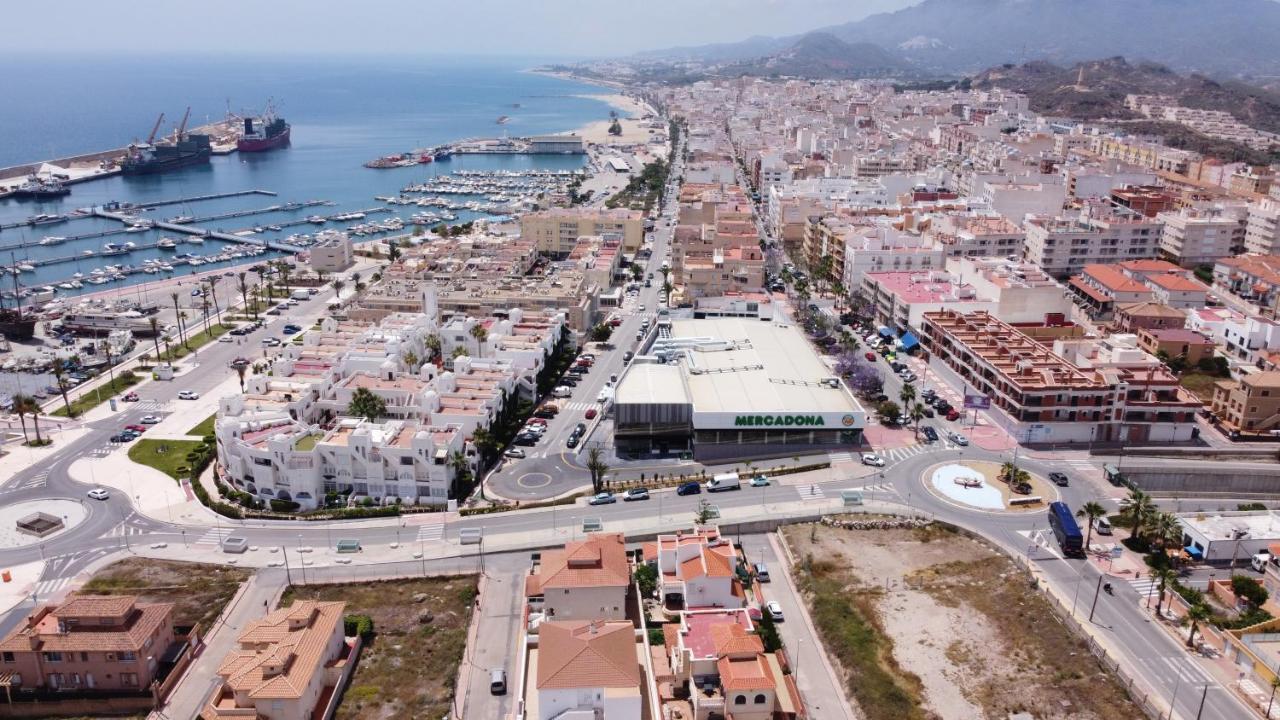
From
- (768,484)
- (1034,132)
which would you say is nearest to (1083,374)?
(768,484)

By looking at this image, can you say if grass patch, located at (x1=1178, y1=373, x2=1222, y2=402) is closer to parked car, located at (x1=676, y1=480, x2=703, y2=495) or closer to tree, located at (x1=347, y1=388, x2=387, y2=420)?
parked car, located at (x1=676, y1=480, x2=703, y2=495)

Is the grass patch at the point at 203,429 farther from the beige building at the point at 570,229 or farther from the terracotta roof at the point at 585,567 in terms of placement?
the beige building at the point at 570,229

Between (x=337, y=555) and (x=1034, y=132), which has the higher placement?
(x=1034, y=132)

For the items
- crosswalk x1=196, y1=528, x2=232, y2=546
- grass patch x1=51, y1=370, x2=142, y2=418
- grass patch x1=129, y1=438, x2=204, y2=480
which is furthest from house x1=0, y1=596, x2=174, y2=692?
grass patch x1=51, y1=370, x2=142, y2=418

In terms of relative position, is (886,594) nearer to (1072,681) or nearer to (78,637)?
(1072,681)

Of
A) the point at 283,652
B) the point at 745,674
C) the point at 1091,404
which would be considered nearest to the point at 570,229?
the point at 1091,404

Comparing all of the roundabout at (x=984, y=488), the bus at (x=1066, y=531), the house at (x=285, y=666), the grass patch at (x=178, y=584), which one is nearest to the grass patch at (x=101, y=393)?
the grass patch at (x=178, y=584)
